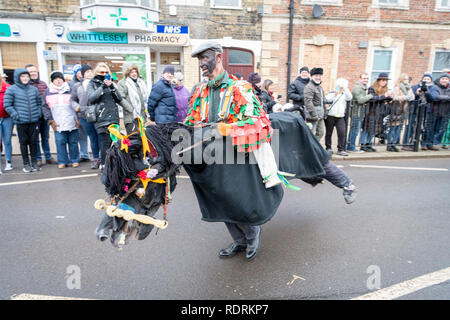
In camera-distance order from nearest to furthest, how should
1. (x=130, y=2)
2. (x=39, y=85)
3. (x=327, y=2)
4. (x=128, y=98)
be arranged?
1. (x=128, y=98)
2. (x=39, y=85)
3. (x=130, y=2)
4. (x=327, y=2)

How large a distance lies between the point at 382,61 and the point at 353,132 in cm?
777

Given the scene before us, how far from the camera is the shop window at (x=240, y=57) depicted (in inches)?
523

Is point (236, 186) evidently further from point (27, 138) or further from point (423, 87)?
point (423, 87)

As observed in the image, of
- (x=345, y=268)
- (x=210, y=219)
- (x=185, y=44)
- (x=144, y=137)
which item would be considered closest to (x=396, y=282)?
(x=345, y=268)

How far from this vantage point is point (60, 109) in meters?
7.05

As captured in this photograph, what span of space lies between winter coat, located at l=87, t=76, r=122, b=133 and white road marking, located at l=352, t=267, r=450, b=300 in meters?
5.24

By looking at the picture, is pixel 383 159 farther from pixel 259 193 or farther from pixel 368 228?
pixel 259 193

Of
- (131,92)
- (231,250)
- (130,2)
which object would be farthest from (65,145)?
(130,2)

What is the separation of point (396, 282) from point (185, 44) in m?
11.7

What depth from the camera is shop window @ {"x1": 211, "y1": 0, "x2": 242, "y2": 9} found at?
505 inches

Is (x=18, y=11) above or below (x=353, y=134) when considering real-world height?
above

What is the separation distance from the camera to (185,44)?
1276 centimetres

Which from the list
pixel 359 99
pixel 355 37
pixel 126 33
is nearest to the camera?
pixel 359 99

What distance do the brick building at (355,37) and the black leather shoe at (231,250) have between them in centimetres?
1105
